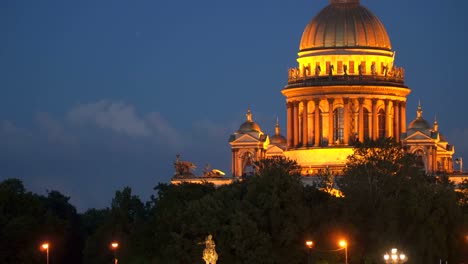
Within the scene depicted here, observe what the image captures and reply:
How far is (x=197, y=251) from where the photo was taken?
18225 cm

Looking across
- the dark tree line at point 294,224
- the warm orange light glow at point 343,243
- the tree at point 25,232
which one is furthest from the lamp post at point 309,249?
the tree at point 25,232

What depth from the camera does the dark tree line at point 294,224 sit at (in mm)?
181625

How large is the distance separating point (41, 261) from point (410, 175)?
94.6ft

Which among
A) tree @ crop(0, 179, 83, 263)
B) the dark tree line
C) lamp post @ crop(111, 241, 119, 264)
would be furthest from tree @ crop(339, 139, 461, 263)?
tree @ crop(0, 179, 83, 263)

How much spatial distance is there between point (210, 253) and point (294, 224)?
1348cm

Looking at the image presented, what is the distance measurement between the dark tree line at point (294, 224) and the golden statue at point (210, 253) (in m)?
7.04

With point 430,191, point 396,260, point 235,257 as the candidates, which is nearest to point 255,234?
point 235,257

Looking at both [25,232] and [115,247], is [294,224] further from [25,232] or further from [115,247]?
[25,232]

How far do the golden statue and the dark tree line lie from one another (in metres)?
7.04

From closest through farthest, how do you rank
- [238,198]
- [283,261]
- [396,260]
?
[396,260], [283,261], [238,198]

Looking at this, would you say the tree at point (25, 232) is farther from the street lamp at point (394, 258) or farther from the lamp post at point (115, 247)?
the street lamp at point (394, 258)

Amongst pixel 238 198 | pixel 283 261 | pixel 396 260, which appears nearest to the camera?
pixel 396 260

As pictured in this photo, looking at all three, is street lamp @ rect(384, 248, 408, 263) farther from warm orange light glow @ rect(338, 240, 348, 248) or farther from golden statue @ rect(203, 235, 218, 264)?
warm orange light glow @ rect(338, 240, 348, 248)

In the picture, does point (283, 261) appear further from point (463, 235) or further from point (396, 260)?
point (396, 260)
